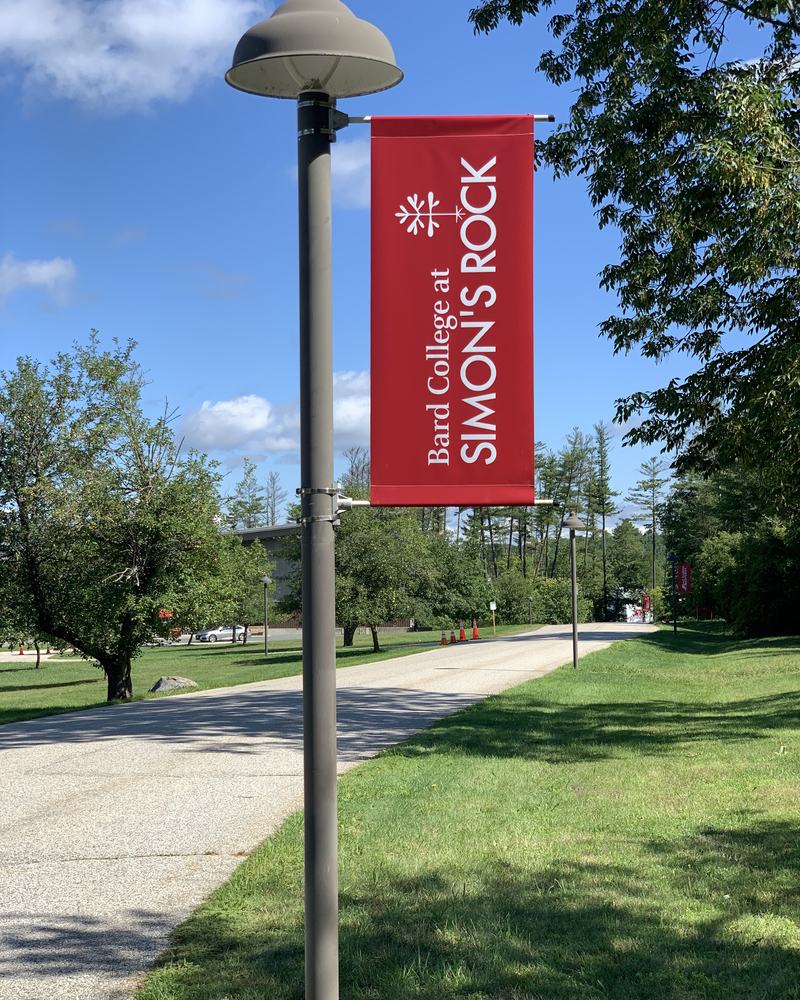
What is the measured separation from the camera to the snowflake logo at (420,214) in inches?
143

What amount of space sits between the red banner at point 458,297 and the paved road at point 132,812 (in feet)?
9.31

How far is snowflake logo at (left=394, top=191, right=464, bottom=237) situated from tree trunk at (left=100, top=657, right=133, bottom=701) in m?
20.3

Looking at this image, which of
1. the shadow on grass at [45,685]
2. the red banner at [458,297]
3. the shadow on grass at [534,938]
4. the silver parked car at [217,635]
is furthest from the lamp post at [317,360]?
the silver parked car at [217,635]

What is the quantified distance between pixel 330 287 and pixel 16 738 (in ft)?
39.3

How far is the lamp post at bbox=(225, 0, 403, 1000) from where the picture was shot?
10.6 feet

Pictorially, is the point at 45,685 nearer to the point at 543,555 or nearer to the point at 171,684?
the point at 171,684

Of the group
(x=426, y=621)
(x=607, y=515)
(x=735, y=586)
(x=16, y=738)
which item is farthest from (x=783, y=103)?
(x=607, y=515)

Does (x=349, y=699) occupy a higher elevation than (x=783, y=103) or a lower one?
lower

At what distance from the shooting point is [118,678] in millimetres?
22594

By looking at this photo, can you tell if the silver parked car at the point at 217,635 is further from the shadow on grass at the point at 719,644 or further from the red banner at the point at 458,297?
the red banner at the point at 458,297

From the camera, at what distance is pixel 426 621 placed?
4150 centimetres

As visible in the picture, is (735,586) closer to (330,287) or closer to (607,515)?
(330,287)

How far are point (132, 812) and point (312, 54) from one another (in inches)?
265

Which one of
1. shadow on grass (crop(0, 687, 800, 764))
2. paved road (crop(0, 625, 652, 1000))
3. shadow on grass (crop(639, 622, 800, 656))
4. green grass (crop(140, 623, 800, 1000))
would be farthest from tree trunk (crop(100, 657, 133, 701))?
shadow on grass (crop(639, 622, 800, 656))
